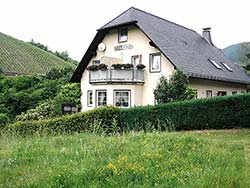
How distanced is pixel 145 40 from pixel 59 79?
52.6ft

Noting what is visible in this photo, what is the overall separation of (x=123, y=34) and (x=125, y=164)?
2487 centimetres

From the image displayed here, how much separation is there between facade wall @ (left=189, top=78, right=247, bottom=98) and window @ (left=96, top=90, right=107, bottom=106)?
6.54m

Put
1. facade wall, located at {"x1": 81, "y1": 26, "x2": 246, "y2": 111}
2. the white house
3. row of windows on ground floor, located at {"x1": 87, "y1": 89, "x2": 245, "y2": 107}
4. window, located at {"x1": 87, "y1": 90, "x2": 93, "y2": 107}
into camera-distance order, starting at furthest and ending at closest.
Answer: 1. window, located at {"x1": 87, "y1": 90, "x2": 93, "y2": 107}
2. row of windows on ground floor, located at {"x1": 87, "y1": 89, "x2": 245, "y2": 107}
3. facade wall, located at {"x1": 81, "y1": 26, "x2": 246, "y2": 111}
4. the white house

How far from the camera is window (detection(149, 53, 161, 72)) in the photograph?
28234 millimetres

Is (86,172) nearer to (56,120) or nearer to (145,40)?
(56,120)

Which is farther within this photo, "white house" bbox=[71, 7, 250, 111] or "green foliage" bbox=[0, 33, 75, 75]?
"green foliage" bbox=[0, 33, 75, 75]

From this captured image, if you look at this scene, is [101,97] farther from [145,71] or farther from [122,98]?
[145,71]

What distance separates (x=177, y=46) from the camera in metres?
30.2

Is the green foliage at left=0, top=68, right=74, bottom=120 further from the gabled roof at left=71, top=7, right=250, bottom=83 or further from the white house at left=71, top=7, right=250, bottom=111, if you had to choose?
the gabled roof at left=71, top=7, right=250, bottom=83

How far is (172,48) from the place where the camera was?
94.6ft

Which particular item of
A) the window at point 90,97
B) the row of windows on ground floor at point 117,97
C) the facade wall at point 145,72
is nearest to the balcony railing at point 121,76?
the facade wall at point 145,72

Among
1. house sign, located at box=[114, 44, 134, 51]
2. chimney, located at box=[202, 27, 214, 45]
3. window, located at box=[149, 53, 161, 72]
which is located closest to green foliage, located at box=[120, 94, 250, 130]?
window, located at box=[149, 53, 161, 72]

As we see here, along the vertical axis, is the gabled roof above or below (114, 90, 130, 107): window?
above

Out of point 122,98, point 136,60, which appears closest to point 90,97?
point 122,98
